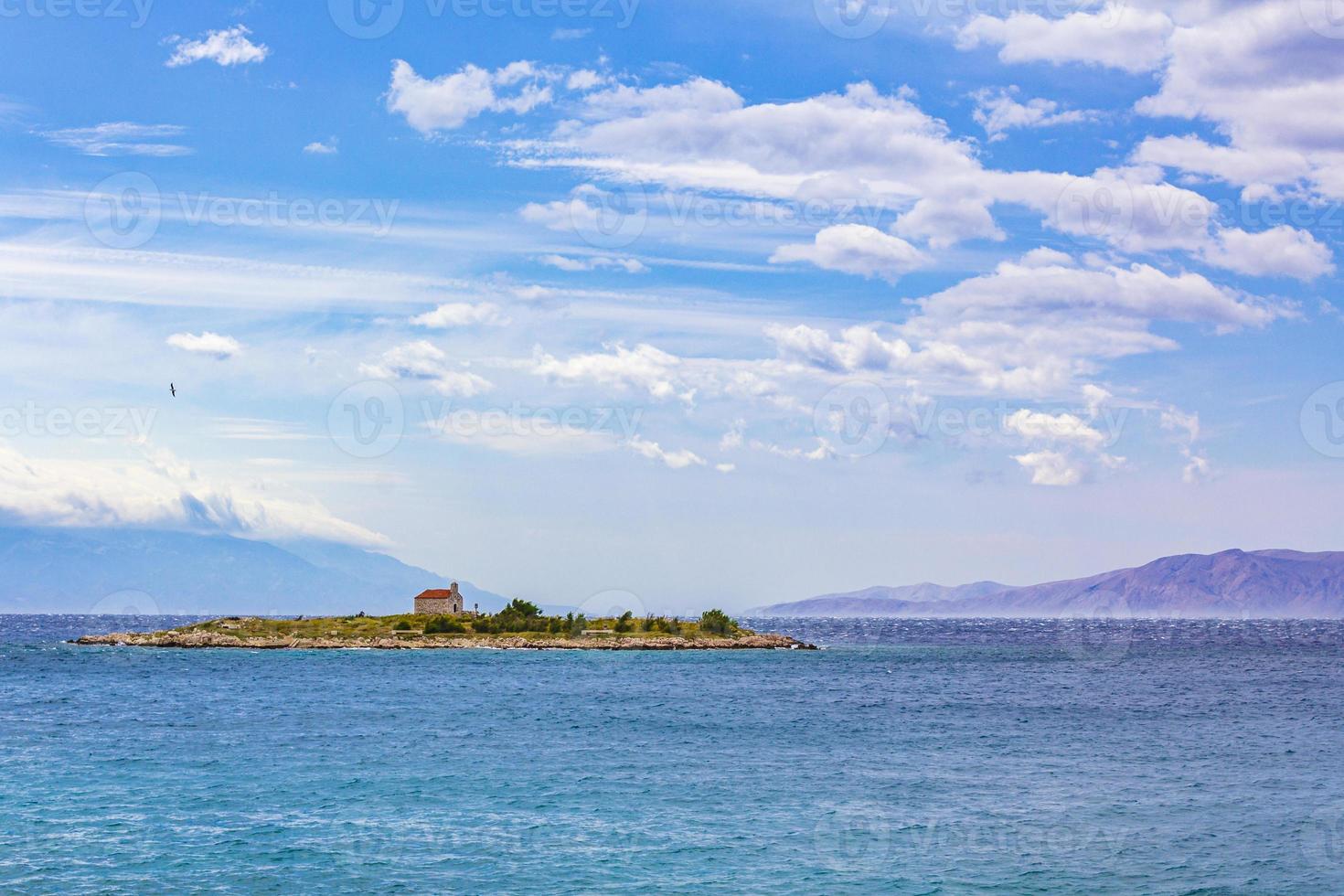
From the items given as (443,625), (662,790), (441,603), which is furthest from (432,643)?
(662,790)

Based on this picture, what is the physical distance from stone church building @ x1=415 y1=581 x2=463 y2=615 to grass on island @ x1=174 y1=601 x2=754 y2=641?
11.7ft

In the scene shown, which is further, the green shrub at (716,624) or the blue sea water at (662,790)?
the green shrub at (716,624)

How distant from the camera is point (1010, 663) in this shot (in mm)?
157250

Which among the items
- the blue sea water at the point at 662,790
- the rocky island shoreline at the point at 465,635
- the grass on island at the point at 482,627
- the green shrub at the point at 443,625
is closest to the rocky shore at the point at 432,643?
the rocky island shoreline at the point at 465,635

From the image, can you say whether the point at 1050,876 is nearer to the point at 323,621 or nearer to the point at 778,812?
the point at 778,812

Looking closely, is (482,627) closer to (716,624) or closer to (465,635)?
(465,635)

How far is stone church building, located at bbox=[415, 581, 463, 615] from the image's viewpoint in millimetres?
191000

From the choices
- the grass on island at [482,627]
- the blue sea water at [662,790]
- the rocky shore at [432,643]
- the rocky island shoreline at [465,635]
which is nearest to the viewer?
the blue sea water at [662,790]

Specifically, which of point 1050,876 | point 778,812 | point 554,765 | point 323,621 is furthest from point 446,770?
point 323,621

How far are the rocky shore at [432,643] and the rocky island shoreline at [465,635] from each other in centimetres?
13

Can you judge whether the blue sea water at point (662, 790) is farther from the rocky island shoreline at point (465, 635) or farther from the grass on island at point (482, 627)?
the grass on island at point (482, 627)

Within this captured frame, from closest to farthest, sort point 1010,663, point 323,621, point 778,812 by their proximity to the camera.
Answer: point 778,812 < point 1010,663 < point 323,621

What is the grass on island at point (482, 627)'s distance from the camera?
17638 centimetres

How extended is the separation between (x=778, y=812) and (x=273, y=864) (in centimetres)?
1963
